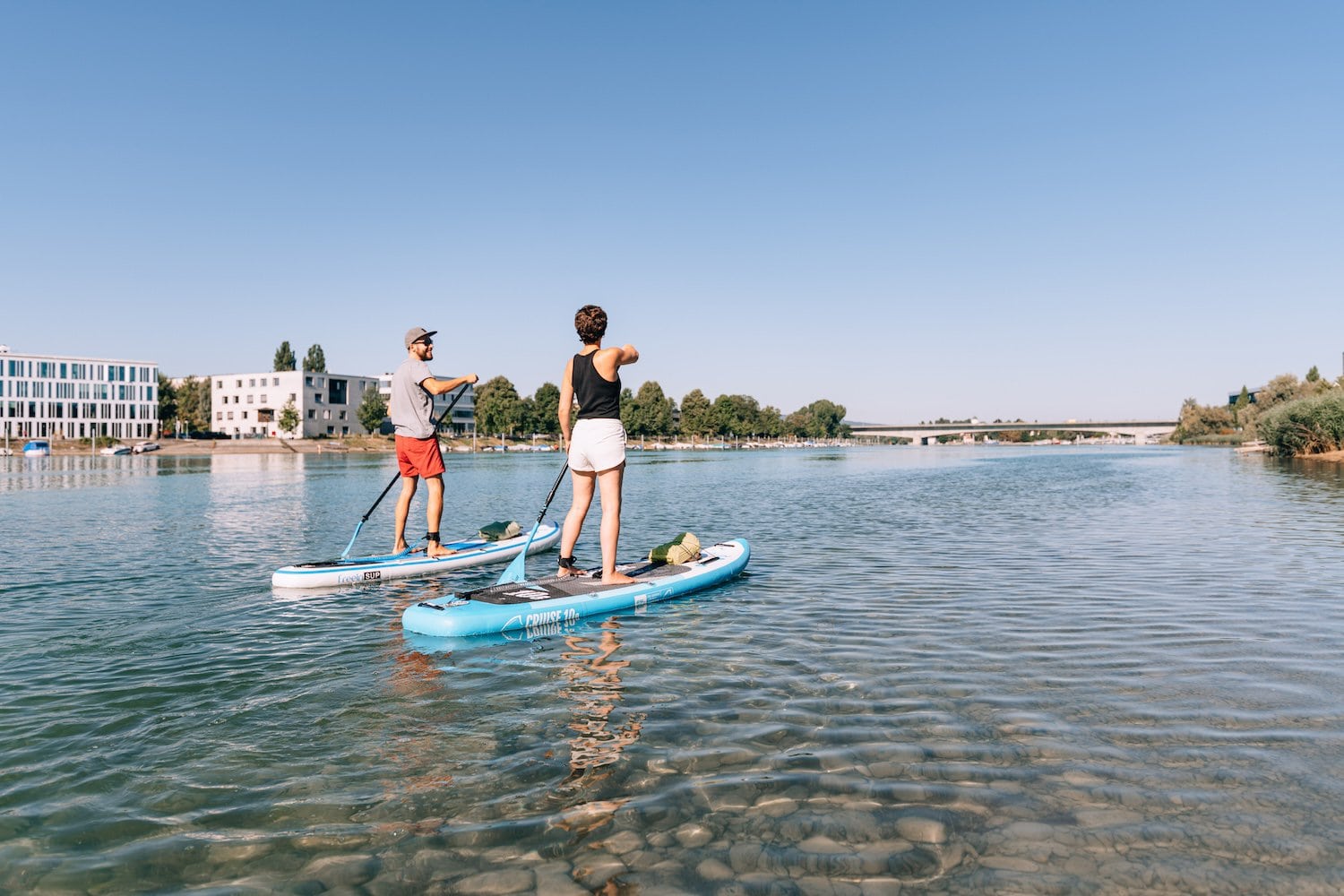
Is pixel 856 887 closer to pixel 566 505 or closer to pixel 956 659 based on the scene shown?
pixel 956 659

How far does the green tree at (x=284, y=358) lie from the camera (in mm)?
165375

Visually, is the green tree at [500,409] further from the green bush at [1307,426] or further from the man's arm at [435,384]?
the man's arm at [435,384]

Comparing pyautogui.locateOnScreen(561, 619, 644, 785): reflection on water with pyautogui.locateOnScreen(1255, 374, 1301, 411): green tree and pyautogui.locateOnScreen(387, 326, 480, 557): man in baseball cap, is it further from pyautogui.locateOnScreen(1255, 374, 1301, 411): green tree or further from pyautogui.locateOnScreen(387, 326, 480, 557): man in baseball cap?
pyautogui.locateOnScreen(1255, 374, 1301, 411): green tree

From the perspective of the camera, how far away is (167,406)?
15088 centimetres

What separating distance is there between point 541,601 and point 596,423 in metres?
2.51

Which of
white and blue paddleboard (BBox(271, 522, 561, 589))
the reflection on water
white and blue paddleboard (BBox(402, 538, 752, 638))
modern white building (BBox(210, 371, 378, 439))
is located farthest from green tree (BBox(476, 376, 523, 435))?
the reflection on water

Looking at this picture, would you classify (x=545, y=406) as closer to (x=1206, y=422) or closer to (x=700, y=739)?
(x=1206, y=422)

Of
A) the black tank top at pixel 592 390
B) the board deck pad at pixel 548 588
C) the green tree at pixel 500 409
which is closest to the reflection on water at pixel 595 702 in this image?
the board deck pad at pixel 548 588

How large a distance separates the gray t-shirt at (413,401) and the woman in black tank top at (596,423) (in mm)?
3161

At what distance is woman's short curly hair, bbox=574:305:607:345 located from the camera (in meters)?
10.5

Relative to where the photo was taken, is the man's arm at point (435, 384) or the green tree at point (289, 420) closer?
the man's arm at point (435, 384)

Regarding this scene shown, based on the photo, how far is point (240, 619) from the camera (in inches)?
397

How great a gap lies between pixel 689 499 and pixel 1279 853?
29.2 meters

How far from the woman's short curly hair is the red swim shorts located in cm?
367
